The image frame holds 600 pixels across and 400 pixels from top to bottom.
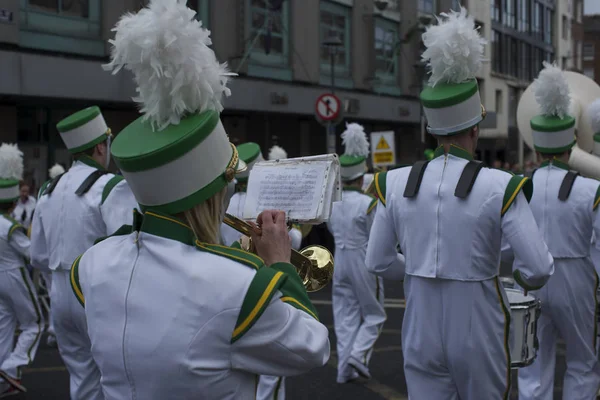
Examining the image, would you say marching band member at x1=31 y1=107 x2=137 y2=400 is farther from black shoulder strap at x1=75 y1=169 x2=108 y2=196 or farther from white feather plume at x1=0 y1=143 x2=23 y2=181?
white feather plume at x1=0 y1=143 x2=23 y2=181

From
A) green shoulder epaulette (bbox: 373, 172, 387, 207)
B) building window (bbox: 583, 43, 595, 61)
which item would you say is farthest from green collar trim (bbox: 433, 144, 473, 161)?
building window (bbox: 583, 43, 595, 61)

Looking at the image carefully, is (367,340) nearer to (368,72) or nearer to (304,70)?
(304,70)

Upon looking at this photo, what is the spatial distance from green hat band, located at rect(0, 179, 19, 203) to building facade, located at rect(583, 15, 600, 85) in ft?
219

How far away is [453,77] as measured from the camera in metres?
4.14

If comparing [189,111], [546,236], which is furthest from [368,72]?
[189,111]

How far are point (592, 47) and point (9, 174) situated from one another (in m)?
68.6

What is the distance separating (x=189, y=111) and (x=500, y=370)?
2.38 meters

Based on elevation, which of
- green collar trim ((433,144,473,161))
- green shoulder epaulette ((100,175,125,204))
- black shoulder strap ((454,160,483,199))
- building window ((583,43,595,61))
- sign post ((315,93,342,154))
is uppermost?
building window ((583,43,595,61))

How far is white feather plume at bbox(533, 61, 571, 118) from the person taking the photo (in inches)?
217

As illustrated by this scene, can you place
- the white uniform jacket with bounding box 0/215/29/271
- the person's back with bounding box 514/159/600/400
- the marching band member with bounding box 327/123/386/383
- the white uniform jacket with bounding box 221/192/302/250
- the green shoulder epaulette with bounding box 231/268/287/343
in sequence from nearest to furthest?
the green shoulder epaulette with bounding box 231/268/287/343
the person's back with bounding box 514/159/600/400
the white uniform jacket with bounding box 221/192/302/250
the white uniform jacket with bounding box 0/215/29/271
the marching band member with bounding box 327/123/386/383

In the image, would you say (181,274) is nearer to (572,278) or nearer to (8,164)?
(572,278)

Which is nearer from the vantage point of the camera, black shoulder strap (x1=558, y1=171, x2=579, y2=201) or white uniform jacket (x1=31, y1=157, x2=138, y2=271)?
white uniform jacket (x1=31, y1=157, x2=138, y2=271)

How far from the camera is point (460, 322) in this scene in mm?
3865

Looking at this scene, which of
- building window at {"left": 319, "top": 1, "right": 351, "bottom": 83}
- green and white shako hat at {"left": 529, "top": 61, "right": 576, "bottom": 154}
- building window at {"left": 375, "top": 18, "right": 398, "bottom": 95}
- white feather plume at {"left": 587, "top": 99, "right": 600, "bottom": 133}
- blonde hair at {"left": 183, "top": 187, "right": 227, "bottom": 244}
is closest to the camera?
blonde hair at {"left": 183, "top": 187, "right": 227, "bottom": 244}
